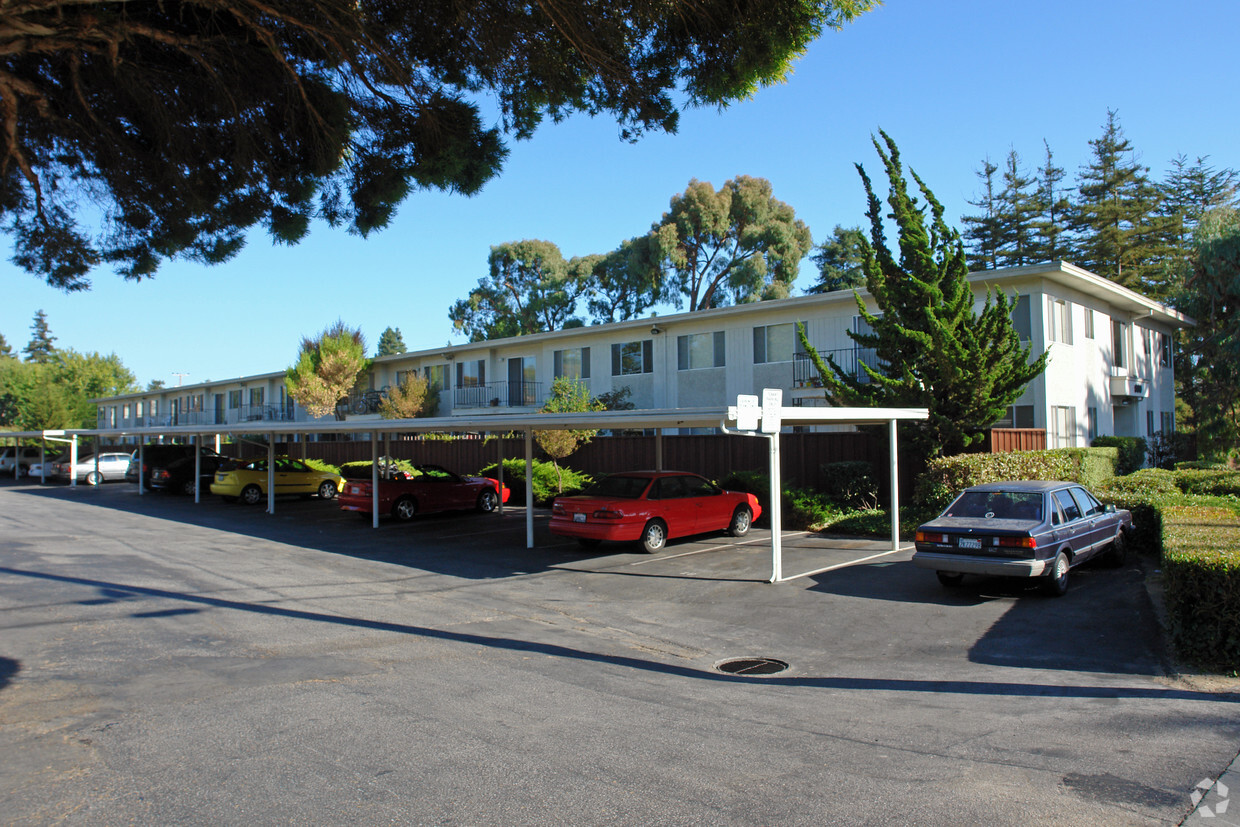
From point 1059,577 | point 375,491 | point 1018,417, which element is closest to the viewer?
point 1059,577

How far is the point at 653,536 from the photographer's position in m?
14.7

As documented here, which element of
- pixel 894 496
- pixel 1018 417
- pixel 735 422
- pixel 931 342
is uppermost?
pixel 931 342

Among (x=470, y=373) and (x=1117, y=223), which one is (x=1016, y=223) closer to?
(x=1117, y=223)

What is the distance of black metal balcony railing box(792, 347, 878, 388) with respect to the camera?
23.4 m

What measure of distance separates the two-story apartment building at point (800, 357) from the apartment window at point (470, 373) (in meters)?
0.06

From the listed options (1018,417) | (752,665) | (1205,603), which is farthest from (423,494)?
(1205,603)

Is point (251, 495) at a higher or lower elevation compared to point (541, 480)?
lower

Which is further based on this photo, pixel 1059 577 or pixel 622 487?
pixel 622 487

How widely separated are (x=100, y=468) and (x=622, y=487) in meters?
32.2

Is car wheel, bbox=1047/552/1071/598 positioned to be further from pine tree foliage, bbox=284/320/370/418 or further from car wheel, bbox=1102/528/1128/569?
pine tree foliage, bbox=284/320/370/418

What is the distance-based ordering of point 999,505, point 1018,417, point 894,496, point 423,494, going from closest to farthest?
point 999,505 < point 894,496 < point 423,494 < point 1018,417

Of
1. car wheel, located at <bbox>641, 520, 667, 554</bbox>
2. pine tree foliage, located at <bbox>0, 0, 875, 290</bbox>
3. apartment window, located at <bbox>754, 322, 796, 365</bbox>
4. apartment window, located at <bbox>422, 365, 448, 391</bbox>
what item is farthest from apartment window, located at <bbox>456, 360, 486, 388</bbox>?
pine tree foliage, located at <bbox>0, 0, 875, 290</bbox>

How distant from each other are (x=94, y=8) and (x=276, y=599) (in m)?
7.01

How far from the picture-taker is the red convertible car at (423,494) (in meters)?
19.9
